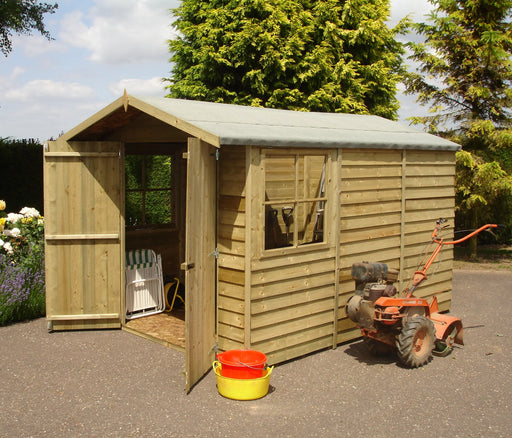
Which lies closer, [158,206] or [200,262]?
[200,262]

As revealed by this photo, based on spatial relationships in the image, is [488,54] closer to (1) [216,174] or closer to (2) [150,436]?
(1) [216,174]

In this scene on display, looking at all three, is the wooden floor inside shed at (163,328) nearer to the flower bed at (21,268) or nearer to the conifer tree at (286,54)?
the flower bed at (21,268)

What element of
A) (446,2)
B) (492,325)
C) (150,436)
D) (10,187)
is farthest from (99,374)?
(446,2)

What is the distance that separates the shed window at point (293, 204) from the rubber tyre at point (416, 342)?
1452 mm

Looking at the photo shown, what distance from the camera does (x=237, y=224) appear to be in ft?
19.5

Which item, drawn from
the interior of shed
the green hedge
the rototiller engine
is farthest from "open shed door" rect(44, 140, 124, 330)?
the green hedge

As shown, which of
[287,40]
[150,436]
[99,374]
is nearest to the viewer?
[150,436]

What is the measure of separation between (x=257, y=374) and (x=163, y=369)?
124 cm

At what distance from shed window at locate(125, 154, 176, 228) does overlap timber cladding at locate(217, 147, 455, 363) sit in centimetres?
322

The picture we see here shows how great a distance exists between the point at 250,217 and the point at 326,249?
127cm

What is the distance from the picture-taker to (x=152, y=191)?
9297mm

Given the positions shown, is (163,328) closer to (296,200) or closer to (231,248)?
(231,248)

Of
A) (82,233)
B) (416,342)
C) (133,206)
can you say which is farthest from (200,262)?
(133,206)

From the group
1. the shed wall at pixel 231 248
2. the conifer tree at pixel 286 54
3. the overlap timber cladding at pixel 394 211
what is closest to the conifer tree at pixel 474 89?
the conifer tree at pixel 286 54
